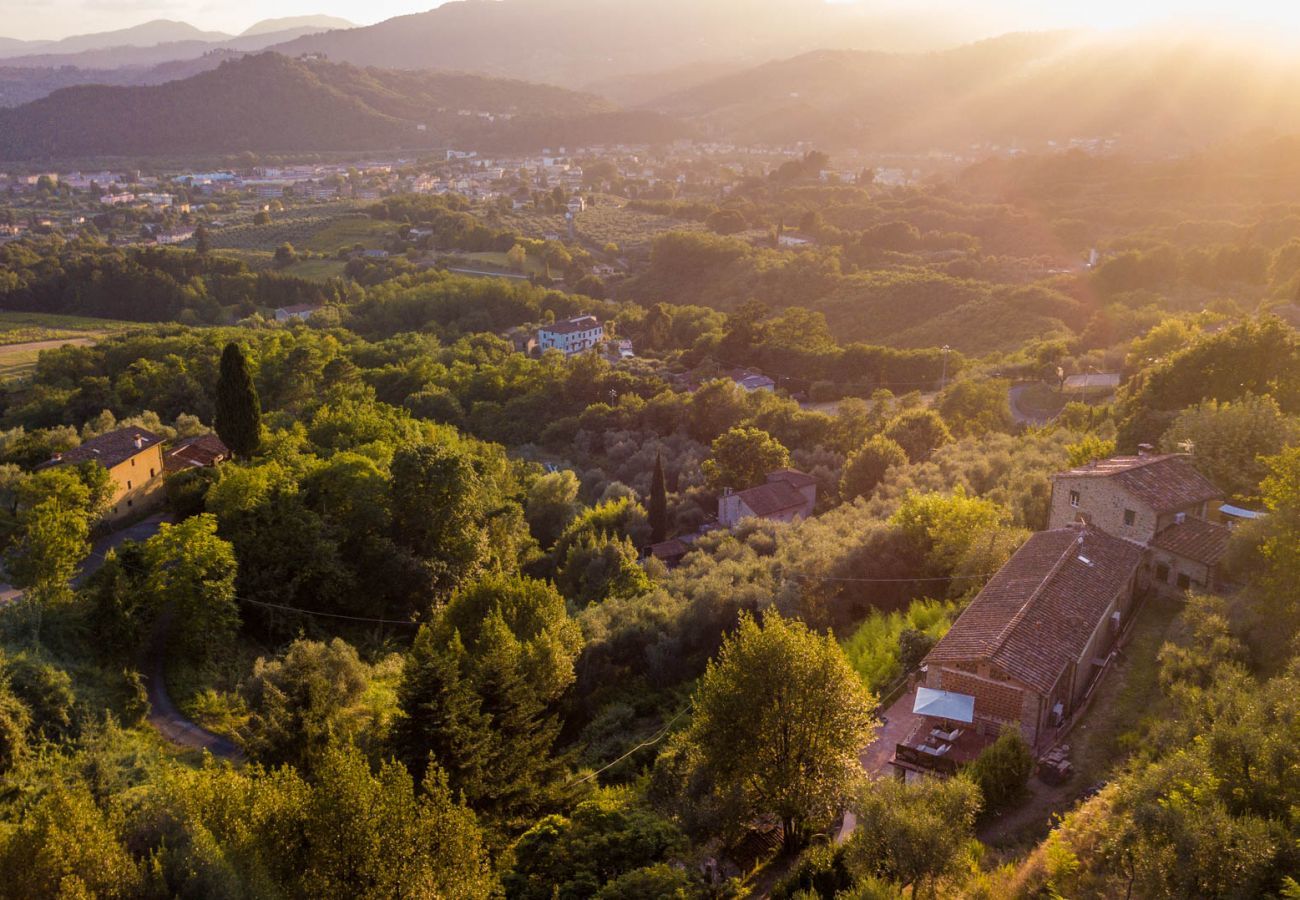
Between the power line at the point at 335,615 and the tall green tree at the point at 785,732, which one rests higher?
the tall green tree at the point at 785,732

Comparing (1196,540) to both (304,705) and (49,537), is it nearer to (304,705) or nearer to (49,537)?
(304,705)

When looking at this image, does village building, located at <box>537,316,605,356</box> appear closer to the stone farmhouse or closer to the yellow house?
the yellow house

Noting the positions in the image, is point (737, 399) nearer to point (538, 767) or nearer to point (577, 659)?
point (577, 659)

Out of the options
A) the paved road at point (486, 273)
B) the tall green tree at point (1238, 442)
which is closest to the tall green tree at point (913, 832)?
the tall green tree at point (1238, 442)

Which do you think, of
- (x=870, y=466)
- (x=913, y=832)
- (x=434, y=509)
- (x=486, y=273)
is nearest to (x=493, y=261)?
(x=486, y=273)

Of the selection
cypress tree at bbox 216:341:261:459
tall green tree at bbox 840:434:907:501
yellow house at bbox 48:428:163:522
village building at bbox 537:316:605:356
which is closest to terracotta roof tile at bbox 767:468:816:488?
tall green tree at bbox 840:434:907:501

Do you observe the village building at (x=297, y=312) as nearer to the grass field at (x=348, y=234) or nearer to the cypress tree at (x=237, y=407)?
the grass field at (x=348, y=234)
